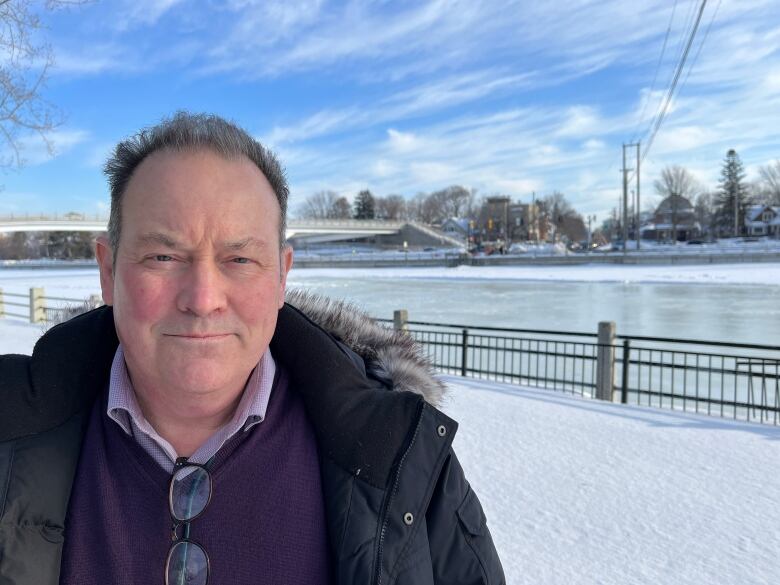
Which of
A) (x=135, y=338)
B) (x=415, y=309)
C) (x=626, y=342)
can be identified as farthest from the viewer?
(x=415, y=309)

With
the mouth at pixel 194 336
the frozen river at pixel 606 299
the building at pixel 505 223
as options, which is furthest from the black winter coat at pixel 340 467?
the building at pixel 505 223

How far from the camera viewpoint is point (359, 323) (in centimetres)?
195

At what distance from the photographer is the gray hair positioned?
4.61 ft

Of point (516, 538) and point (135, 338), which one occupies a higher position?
point (135, 338)

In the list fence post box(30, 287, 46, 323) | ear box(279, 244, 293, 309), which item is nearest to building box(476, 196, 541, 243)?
fence post box(30, 287, 46, 323)

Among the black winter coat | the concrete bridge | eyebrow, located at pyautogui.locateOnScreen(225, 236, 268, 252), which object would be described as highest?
the concrete bridge

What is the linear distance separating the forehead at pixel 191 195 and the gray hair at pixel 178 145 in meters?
0.02

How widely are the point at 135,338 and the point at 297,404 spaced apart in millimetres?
465

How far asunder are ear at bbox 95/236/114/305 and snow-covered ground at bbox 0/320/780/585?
124cm

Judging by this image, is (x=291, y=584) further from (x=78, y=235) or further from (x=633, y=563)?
(x=78, y=235)

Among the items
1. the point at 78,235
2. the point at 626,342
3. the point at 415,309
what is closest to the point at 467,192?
the point at 78,235

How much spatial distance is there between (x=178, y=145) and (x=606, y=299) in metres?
25.1

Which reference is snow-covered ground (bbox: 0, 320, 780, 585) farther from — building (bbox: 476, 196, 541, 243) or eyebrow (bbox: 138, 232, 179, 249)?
building (bbox: 476, 196, 541, 243)

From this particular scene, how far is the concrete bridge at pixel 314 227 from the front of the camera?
Answer: 65.1 m
